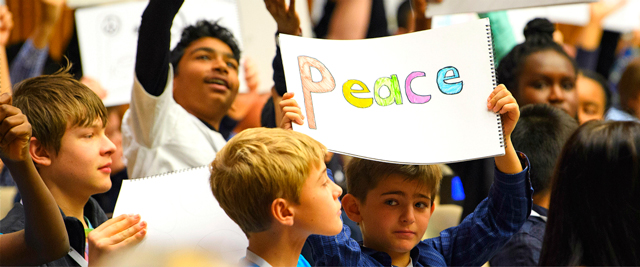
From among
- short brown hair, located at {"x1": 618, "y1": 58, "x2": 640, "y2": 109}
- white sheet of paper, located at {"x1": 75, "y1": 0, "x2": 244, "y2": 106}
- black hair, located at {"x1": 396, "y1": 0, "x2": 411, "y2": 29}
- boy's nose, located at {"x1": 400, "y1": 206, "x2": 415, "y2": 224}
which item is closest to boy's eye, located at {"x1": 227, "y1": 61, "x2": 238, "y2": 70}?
white sheet of paper, located at {"x1": 75, "y1": 0, "x2": 244, "y2": 106}

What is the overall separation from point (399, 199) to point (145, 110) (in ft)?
2.84

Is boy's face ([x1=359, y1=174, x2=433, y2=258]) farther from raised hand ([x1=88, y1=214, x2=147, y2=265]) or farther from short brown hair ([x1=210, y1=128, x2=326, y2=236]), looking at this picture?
raised hand ([x1=88, y1=214, x2=147, y2=265])

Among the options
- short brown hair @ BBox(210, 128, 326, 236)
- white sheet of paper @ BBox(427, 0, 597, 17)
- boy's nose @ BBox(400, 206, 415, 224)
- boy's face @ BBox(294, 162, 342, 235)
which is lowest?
boy's nose @ BBox(400, 206, 415, 224)

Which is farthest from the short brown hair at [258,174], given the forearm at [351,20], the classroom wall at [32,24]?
the classroom wall at [32,24]

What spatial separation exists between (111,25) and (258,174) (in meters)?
1.75

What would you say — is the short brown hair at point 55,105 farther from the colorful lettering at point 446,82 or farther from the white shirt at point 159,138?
the colorful lettering at point 446,82

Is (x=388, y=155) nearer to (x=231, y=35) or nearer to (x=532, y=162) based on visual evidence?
(x=532, y=162)

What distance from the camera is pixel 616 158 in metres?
1.23

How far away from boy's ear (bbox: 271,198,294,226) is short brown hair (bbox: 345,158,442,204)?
362 mm

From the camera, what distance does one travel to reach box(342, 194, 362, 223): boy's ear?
163cm

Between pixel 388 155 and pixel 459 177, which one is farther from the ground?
pixel 388 155

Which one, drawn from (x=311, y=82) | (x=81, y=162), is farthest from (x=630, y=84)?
(x=81, y=162)

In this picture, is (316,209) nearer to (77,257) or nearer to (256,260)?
(256,260)

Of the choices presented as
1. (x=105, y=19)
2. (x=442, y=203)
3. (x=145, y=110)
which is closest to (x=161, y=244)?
(x=145, y=110)
